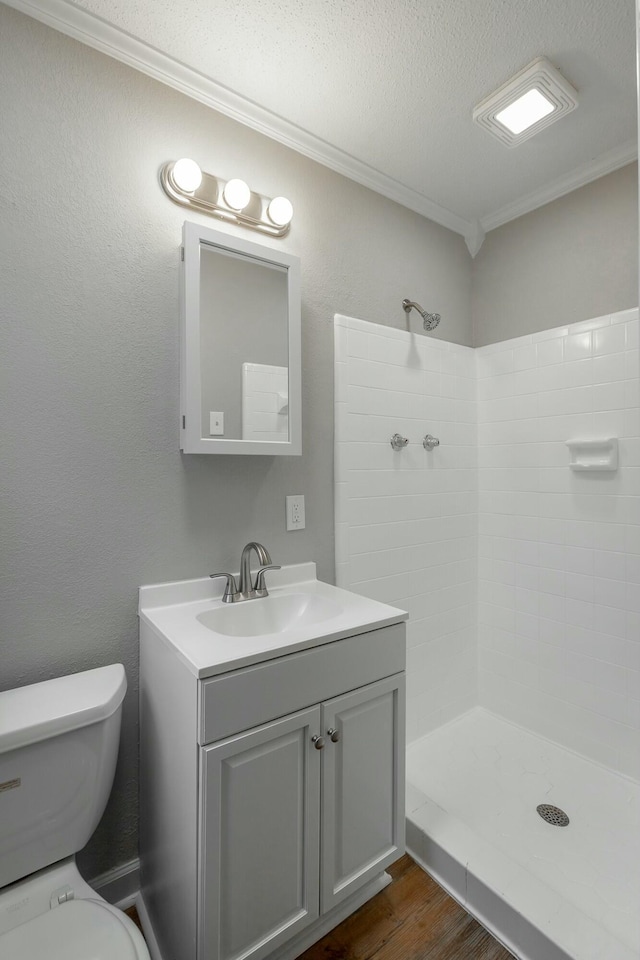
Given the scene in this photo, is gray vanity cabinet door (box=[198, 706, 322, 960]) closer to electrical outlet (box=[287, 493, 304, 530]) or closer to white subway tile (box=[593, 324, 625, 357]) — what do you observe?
electrical outlet (box=[287, 493, 304, 530])

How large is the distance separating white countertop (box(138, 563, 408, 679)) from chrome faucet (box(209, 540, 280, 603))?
28 mm

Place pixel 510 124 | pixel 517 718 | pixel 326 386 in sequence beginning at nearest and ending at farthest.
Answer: pixel 510 124
pixel 326 386
pixel 517 718

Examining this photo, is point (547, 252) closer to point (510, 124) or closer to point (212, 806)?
point (510, 124)

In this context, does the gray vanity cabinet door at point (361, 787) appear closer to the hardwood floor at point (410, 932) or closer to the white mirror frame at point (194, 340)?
the hardwood floor at point (410, 932)

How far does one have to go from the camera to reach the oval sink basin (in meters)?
1.48

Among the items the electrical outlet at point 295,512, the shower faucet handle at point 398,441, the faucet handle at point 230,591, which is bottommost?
the faucet handle at point 230,591

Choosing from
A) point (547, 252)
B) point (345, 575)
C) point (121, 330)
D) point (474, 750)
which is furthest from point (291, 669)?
point (547, 252)

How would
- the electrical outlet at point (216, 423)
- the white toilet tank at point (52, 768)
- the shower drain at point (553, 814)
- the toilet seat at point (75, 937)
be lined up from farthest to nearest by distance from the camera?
the shower drain at point (553, 814), the electrical outlet at point (216, 423), the white toilet tank at point (52, 768), the toilet seat at point (75, 937)

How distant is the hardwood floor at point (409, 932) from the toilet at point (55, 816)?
544mm

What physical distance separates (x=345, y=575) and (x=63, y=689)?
1.07 m

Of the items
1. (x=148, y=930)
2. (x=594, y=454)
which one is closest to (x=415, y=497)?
(x=594, y=454)

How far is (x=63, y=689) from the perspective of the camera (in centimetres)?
118

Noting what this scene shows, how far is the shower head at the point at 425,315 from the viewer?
206cm

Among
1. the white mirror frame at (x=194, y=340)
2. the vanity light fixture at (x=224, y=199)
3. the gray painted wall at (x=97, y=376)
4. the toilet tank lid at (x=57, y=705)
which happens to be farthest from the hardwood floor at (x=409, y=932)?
the vanity light fixture at (x=224, y=199)
